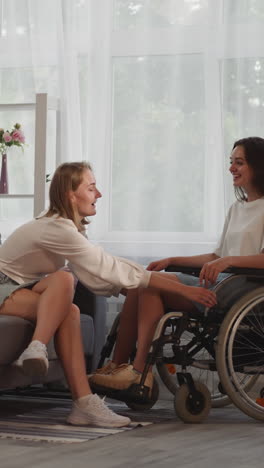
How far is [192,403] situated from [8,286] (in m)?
0.71

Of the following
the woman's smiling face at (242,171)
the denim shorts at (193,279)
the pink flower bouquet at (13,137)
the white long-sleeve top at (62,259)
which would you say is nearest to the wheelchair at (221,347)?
the denim shorts at (193,279)

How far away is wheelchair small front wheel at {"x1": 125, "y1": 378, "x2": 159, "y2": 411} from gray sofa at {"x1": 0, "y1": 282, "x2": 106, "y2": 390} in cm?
29

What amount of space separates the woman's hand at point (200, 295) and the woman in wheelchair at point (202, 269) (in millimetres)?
15

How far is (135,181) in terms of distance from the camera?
431 centimetres

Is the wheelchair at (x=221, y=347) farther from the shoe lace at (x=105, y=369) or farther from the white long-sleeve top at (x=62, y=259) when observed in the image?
the white long-sleeve top at (x=62, y=259)

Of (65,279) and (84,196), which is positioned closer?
(65,279)

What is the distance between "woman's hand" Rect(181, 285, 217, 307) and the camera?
274cm

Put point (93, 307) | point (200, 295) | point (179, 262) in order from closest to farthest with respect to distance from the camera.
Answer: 1. point (200, 295)
2. point (179, 262)
3. point (93, 307)

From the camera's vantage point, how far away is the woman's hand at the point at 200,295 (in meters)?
2.74

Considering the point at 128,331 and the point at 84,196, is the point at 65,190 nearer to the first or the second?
the point at 84,196

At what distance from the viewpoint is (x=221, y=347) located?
2.69 meters

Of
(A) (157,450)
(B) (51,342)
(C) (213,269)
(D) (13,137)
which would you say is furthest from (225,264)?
(D) (13,137)

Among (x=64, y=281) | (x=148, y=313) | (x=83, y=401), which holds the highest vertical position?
(x=64, y=281)

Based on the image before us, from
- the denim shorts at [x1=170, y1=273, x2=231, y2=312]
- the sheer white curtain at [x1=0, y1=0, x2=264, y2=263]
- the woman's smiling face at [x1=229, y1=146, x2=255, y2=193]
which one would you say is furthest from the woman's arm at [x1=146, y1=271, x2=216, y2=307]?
the sheer white curtain at [x1=0, y1=0, x2=264, y2=263]
